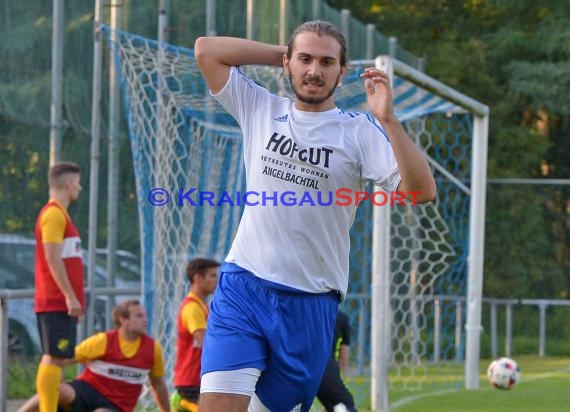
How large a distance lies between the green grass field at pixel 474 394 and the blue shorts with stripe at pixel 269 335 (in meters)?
6.08

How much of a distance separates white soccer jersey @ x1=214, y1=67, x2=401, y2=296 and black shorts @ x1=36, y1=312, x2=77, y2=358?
370 cm

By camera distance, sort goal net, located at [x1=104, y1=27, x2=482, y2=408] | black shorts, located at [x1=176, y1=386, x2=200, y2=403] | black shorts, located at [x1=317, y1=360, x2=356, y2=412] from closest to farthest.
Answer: black shorts, located at [x1=317, y1=360, x2=356, y2=412] < black shorts, located at [x1=176, y1=386, x2=200, y2=403] < goal net, located at [x1=104, y1=27, x2=482, y2=408]

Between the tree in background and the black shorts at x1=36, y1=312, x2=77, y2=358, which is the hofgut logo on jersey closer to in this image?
the black shorts at x1=36, y1=312, x2=77, y2=358

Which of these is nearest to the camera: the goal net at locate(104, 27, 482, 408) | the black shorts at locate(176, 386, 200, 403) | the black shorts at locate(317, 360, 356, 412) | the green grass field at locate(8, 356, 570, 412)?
the black shorts at locate(317, 360, 356, 412)

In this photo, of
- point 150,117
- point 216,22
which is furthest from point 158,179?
point 216,22

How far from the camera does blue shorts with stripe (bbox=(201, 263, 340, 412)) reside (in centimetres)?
474

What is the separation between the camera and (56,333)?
8391 mm

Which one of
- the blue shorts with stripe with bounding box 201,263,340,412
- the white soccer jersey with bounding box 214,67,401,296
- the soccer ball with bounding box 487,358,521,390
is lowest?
the soccer ball with bounding box 487,358,521,390

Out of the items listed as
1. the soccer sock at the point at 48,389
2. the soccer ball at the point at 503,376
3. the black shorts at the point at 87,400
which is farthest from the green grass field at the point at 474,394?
the soccer sock at the point at 48,389

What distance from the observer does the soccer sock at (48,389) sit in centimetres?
821

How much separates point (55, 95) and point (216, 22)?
2.72m

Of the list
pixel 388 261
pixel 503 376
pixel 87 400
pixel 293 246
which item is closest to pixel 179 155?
pixel 388 261

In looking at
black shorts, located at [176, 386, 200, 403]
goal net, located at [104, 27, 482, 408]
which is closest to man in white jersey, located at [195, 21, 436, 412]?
black shorts, located at [176, 386, 200, 403]

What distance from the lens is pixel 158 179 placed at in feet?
33.5
